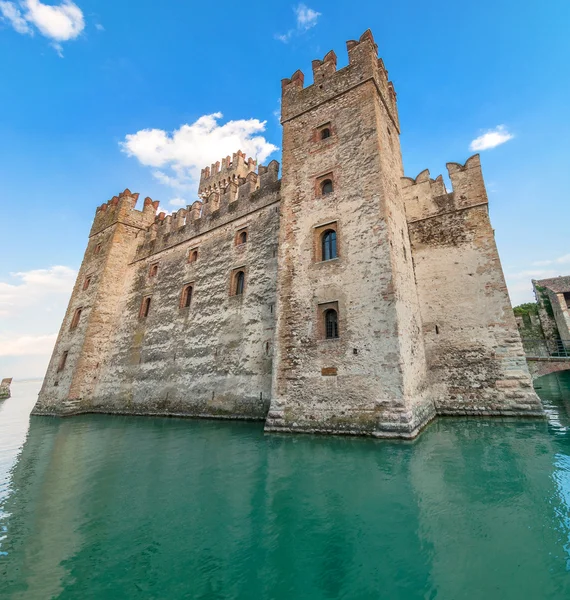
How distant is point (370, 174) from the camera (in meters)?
9.84

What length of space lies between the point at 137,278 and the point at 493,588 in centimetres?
1922

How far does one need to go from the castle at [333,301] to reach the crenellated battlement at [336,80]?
0.21 ft

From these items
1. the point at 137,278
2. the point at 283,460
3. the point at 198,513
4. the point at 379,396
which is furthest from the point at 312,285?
the point at 137,278

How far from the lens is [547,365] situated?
12484mm

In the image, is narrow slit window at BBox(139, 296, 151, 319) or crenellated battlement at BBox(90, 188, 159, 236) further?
crenellated battlement at BBox(90, 188, 159, 236)

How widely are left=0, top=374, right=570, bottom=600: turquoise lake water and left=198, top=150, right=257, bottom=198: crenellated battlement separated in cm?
2874

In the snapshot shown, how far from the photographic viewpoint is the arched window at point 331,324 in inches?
366

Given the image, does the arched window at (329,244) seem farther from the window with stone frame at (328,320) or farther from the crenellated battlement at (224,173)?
the crenellated battlement at (224,173)

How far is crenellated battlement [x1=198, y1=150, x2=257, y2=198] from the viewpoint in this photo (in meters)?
31.6

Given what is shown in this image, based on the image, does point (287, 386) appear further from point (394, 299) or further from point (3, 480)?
point (3, 480)

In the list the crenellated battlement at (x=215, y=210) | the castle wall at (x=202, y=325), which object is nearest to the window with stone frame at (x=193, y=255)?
the castle wall at (x=202, y=325)

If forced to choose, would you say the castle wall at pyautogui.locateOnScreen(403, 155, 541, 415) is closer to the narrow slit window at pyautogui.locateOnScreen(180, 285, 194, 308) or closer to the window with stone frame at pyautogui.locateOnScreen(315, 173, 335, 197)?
the window with stone frame at pyautogui.locateOnScreen(315, 173, 335, 197)

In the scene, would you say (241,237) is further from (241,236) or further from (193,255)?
(193,255)

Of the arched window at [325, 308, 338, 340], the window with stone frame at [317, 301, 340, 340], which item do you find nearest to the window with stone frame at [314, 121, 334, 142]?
the window with stone frame at [317, 301, 340, 340]
